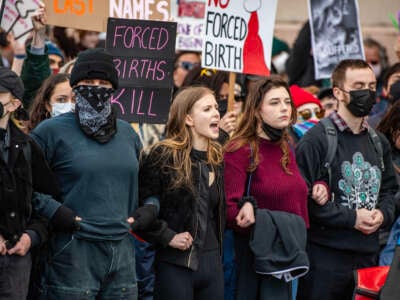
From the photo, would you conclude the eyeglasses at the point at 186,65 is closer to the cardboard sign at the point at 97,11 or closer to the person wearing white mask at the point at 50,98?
the cardboard sign at the point at 97,11

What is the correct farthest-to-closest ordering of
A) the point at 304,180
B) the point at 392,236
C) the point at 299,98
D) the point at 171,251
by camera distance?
the point at 299,98 → the point at 392,236 → the point at 304,180 → the point at 171,251

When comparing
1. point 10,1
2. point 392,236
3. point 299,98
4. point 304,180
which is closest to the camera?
point 304,180

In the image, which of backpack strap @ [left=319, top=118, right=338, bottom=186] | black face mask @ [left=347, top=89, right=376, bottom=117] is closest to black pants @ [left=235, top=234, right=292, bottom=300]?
backpack strap @ [left=319, top=118, right=338, bottom=186]

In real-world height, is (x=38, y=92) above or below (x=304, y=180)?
above

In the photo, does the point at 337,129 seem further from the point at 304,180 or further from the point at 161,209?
the point at 161,209

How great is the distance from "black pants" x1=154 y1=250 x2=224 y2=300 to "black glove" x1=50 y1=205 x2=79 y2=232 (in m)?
0.78

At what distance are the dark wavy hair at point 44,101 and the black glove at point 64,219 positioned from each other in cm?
118

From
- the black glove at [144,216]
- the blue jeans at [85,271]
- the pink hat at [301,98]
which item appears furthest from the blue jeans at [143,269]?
the pink hat at [301,98]

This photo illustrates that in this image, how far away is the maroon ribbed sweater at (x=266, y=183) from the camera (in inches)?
244

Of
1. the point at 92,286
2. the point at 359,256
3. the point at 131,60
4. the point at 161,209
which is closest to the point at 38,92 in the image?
the point at 131,60

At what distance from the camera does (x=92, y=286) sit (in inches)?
210

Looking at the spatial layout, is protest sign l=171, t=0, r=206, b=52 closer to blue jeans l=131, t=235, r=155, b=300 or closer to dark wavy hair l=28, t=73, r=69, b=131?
blue jeans l=131, t=235, r=155, b=300

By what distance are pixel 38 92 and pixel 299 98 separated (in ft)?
9.07

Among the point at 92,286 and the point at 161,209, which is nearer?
the point at 92,286
